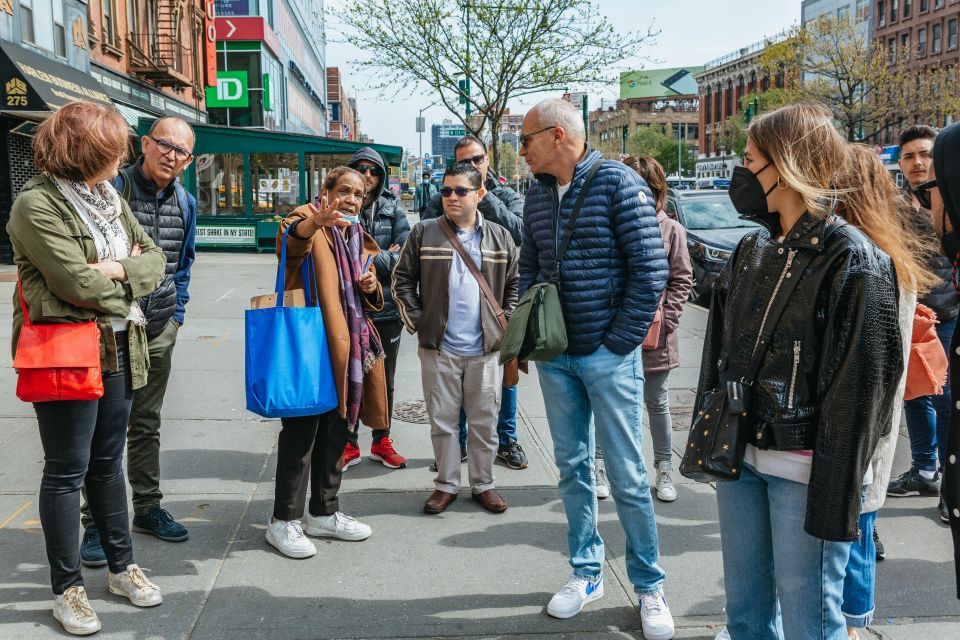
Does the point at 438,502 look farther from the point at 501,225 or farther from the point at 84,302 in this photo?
the point at 84,302

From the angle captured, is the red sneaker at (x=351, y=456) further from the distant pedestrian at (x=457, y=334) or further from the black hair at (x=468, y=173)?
the black hair at (x=468, y=173)

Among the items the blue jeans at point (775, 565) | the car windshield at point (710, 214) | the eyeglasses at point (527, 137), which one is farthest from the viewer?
the car windshield at point (710, 214)

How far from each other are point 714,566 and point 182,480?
3031 millimetres

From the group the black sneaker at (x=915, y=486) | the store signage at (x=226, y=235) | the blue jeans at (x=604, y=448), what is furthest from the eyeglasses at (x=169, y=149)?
the store signage at (x=226, y=235)

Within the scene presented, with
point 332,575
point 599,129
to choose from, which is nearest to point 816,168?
point 332,575

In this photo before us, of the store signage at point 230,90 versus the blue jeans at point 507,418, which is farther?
the store signage at point 230,90

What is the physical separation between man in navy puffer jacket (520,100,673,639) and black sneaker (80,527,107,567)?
204 centimetres

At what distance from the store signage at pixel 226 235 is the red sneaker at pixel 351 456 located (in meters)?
17.7

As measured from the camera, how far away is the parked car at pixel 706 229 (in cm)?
1272

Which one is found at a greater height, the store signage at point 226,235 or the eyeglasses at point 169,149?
the eyeglasses at point 169,149

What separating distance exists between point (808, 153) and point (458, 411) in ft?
9.36

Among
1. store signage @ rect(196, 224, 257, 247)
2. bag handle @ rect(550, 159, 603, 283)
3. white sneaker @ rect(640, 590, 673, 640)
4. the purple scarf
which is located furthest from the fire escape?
white sneaker @ rect(640, 590, 673, 640)

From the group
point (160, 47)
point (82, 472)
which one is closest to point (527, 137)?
point (82, 472)

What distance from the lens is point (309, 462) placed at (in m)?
4.11
